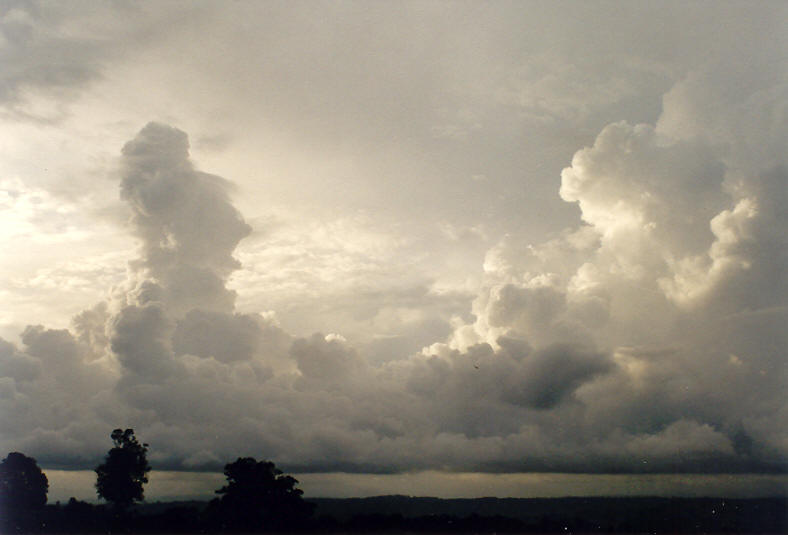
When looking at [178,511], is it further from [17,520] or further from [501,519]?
[501,519]

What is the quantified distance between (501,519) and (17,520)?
396 ft

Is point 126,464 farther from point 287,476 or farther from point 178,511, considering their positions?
point 287,476

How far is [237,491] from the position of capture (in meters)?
170

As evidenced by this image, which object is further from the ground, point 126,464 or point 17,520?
point 126,464

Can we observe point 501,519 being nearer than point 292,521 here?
No

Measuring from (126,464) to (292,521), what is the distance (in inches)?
1926

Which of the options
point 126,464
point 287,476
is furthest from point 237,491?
point 126,464

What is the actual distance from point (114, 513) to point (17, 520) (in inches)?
987

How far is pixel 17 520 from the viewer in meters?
182

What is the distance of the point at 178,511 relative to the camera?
16750cm

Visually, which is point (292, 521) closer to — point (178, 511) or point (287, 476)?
point (287, 476)

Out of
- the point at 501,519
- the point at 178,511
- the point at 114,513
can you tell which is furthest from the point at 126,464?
the point at 501,519

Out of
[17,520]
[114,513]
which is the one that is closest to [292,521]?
[114,513]

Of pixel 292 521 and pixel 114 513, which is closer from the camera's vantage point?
pixel 292 521
